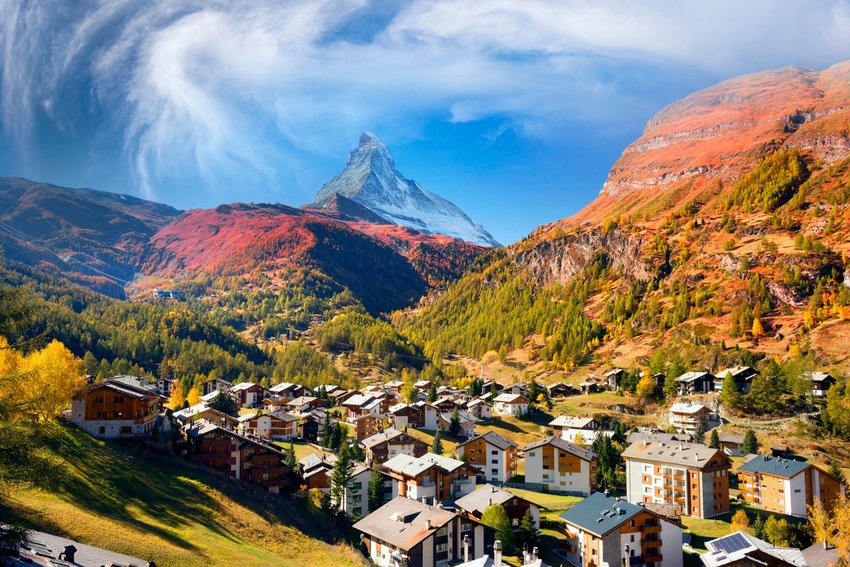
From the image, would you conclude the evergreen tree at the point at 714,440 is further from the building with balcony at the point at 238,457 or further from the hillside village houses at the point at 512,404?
the building with balcony at the point at 238,457

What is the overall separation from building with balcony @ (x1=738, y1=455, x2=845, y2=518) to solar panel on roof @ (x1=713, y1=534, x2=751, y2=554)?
24.0 m

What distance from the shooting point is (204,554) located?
39656 millimetres

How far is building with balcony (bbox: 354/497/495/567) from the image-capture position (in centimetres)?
5338

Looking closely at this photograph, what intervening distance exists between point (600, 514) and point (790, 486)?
84.9 feet

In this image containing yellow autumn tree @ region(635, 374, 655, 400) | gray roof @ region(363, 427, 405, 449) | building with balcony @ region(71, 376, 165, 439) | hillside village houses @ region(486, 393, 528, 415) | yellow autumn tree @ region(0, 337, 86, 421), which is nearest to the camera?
yellow autumn tree @ region(0, 337, 86, 421)

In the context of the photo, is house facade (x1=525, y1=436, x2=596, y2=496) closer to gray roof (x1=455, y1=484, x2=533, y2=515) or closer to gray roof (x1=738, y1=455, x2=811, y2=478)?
gray roof (x1=738, y1=455, x2=811, y2=478)

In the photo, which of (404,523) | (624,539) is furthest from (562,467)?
(404,523)

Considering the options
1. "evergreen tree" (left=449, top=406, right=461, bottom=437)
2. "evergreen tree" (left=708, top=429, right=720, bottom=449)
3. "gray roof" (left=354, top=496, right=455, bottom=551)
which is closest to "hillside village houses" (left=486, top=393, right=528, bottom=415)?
"evergreen tree" (left=449, top=406, right=461, bottom=437)

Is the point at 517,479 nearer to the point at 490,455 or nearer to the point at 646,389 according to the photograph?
the point at 490,455

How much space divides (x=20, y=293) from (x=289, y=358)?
15446 cm

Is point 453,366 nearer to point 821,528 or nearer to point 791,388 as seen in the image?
point 791,388

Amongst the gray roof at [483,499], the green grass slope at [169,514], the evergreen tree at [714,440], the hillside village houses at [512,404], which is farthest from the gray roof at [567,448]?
the hillside village houses at [512,404]

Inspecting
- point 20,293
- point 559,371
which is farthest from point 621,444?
point 20,293

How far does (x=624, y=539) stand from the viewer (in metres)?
54.8
